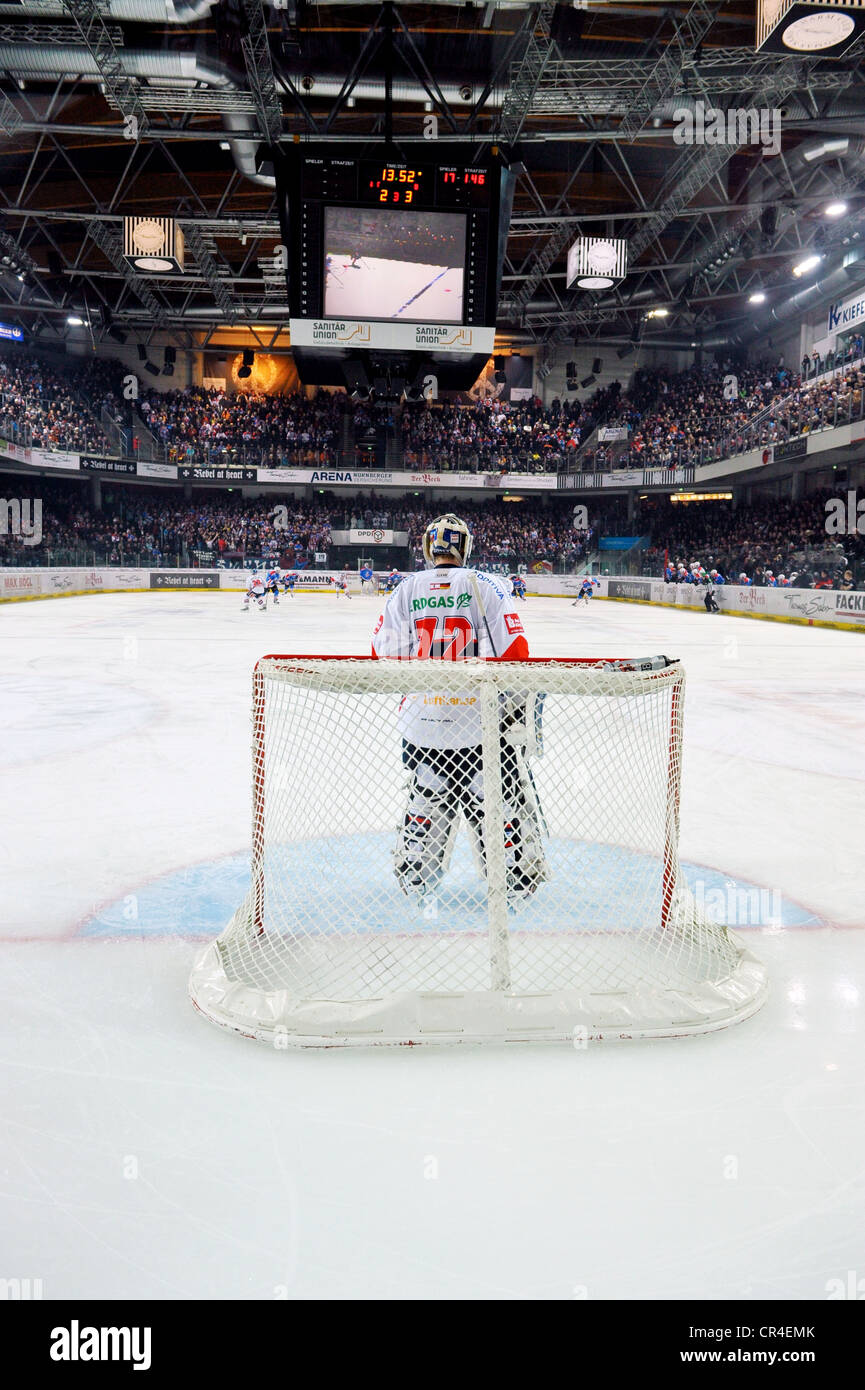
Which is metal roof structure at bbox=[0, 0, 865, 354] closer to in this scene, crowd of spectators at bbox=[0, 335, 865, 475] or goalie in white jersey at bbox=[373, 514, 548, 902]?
crowd of spectators at bbox=[0, 335, 865, 475]

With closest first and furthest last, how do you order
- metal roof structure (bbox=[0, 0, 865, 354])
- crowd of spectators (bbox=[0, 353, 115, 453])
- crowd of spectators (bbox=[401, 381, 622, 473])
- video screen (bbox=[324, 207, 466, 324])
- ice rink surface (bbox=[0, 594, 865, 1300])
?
ice rink surface (bbox=[0, 594, 865, 1300])
video screen (bbox=[324, 207, 466, 324])
metal roof structure (bbox=[0, 0, 865, 354])
crowd of spectators (bbox=[0, 353, 115, 453])
crowd of spectators (bbox=[401, 381, 622, 473])

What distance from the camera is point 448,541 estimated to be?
3.18 m

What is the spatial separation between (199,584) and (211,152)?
595 inches

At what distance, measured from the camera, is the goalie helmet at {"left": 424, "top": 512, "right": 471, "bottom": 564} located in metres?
3.18

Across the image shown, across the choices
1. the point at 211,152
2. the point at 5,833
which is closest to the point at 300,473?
the point at 211,152

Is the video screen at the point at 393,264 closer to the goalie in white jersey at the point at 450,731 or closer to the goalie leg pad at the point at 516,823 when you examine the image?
the goalie in white jersey at the point at 450,731

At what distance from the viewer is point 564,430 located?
37.5 metres

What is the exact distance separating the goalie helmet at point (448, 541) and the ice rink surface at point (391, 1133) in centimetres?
153

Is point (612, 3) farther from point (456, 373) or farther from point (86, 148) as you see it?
point (86, 148)
